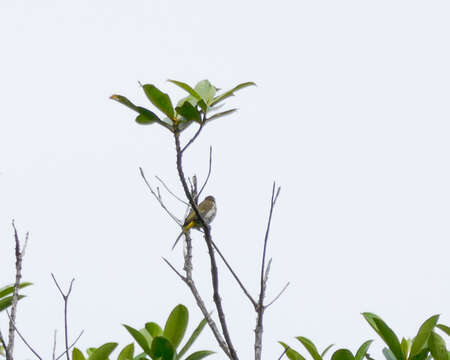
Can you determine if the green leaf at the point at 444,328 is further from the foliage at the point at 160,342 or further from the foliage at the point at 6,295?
the foliage at the point at 6,295

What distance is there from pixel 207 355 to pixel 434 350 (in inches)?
40.3

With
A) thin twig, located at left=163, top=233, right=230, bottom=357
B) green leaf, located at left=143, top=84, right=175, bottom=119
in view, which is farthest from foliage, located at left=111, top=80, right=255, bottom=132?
thin twig, located at left=163, top=233, right=230, bottom=357

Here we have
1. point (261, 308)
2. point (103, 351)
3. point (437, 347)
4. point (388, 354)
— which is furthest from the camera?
point (388, 354)

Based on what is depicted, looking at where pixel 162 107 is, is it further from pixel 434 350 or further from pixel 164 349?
pixel 434 350

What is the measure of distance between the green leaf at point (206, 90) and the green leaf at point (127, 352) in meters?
1.19

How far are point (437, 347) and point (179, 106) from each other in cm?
156

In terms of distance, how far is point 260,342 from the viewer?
2562 millimetres

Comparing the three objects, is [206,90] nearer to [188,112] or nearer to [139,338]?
[188,112]

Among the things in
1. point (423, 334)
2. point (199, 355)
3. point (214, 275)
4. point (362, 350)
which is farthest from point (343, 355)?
point (214, 275)

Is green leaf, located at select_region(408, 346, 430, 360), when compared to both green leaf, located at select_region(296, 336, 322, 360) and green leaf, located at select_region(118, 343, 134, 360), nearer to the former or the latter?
green leaf, located at select_region(296, 336, 322, 360)

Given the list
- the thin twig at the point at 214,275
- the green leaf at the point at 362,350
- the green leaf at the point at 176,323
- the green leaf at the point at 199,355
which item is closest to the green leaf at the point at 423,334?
the green leaf at the point at 362,350

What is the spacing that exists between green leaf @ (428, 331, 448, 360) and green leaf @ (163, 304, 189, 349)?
3.67ft

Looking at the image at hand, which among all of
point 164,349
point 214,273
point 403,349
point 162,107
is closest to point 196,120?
point 162,107

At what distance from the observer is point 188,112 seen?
3.23 m
